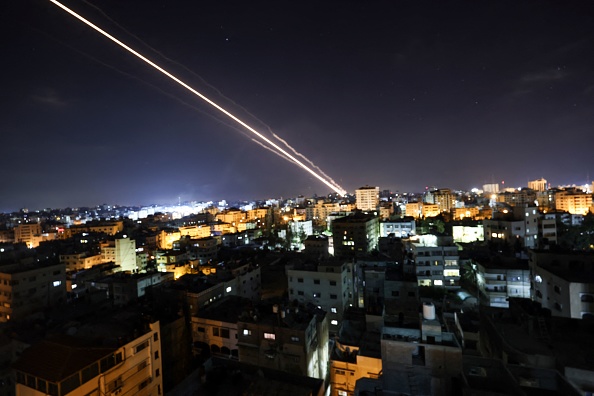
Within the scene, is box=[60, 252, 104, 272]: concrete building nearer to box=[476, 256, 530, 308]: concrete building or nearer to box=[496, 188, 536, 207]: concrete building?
box=[476, 256, 530, 308]: concrete building

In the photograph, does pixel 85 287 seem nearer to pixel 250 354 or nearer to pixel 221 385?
pixel 250 354

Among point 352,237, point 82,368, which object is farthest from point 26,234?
point 82,368

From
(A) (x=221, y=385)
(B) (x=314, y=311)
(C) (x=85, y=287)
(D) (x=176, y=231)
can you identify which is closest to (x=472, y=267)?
(B) (x=314, y=311)

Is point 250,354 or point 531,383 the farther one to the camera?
point 250,354

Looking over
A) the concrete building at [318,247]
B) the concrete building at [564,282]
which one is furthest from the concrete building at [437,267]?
the concrete building at [318,247]

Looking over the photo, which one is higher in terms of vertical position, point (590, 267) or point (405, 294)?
point (590, 267)

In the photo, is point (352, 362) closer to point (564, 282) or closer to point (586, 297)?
point (564, 282)

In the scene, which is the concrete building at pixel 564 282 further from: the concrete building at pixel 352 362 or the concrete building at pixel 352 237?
the concrete building at pixel 352 237
